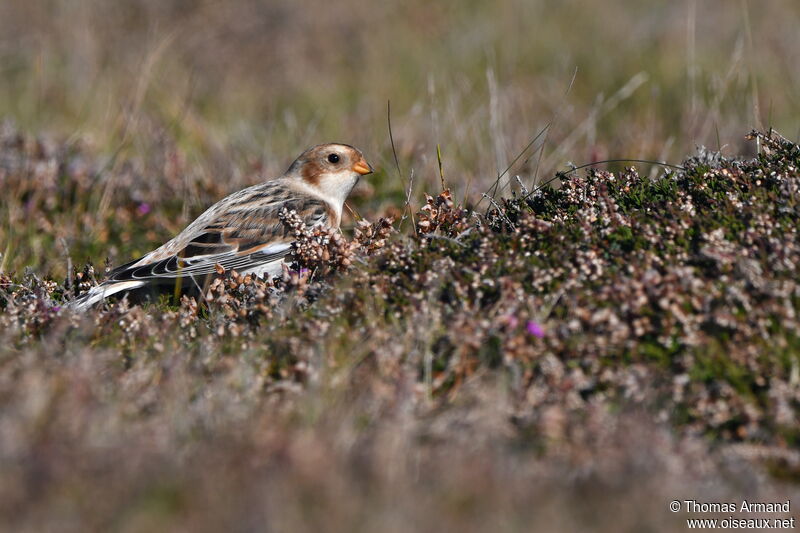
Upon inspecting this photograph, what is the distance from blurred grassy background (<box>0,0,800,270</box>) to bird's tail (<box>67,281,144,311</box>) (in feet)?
2.58

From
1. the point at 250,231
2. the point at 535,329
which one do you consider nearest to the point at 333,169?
the point at 250,231

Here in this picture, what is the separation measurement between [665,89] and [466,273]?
17.7 feet

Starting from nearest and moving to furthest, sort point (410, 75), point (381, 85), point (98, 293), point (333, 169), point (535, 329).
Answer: point (535, 329)
point (98, 293)
point (333, 169)
point (381, 85)
point (410, 75)

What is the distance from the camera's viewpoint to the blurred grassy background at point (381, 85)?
616 cm

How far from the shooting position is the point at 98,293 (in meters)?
4.27

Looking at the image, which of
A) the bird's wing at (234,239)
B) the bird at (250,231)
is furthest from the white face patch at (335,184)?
the bird's wing at (234,239)

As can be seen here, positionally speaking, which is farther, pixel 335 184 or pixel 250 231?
pixel 335 184

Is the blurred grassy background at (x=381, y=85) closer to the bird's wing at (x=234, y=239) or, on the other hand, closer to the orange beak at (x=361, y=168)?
the orange beak at (x=361, y=168)

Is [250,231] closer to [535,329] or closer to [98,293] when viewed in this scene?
[98,293]

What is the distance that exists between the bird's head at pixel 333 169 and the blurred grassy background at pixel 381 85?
0.36m

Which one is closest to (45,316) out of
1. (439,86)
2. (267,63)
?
(439,86)

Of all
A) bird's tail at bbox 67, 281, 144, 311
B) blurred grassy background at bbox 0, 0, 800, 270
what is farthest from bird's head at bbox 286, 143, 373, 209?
bird's tail at bbox 67, 281, 144, 311

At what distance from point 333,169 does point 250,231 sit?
2.45 ft

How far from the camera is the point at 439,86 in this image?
7977 millimetres
